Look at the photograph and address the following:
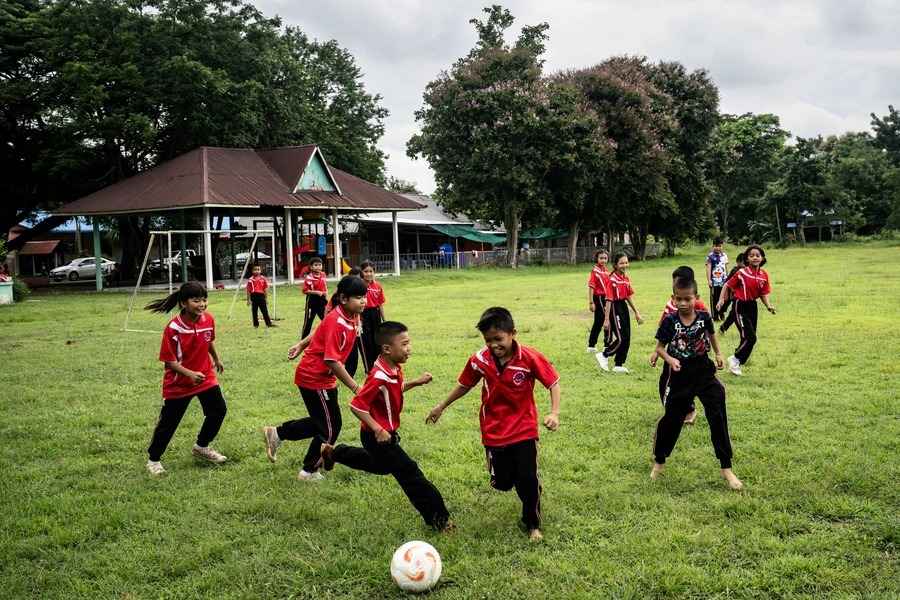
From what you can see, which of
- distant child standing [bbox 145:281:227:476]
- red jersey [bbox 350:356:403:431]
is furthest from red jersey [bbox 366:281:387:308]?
red jersey [bbox 350:356:403:431]

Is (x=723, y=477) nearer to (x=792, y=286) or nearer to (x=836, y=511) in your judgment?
(x=836, y=511)

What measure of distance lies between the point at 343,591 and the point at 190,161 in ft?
94.6

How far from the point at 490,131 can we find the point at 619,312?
29.0 m

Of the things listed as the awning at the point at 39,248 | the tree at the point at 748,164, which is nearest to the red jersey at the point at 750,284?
the awning at the point at 39,248

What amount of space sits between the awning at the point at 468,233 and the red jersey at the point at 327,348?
4200cm

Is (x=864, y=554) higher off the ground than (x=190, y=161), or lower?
lower

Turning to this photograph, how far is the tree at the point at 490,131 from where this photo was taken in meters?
37.7

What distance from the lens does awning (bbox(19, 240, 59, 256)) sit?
174 feet

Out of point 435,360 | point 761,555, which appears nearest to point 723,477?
point 761,555

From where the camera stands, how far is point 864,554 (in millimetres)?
4426

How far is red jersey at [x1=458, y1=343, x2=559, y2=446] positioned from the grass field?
0.64 meters

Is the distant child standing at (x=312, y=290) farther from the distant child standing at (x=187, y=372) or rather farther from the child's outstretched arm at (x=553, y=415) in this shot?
the child's outstretched arm at (x=553, y=415)

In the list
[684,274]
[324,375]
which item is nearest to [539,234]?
[684,274]

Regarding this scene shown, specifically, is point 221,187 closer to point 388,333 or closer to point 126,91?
point 126,91
